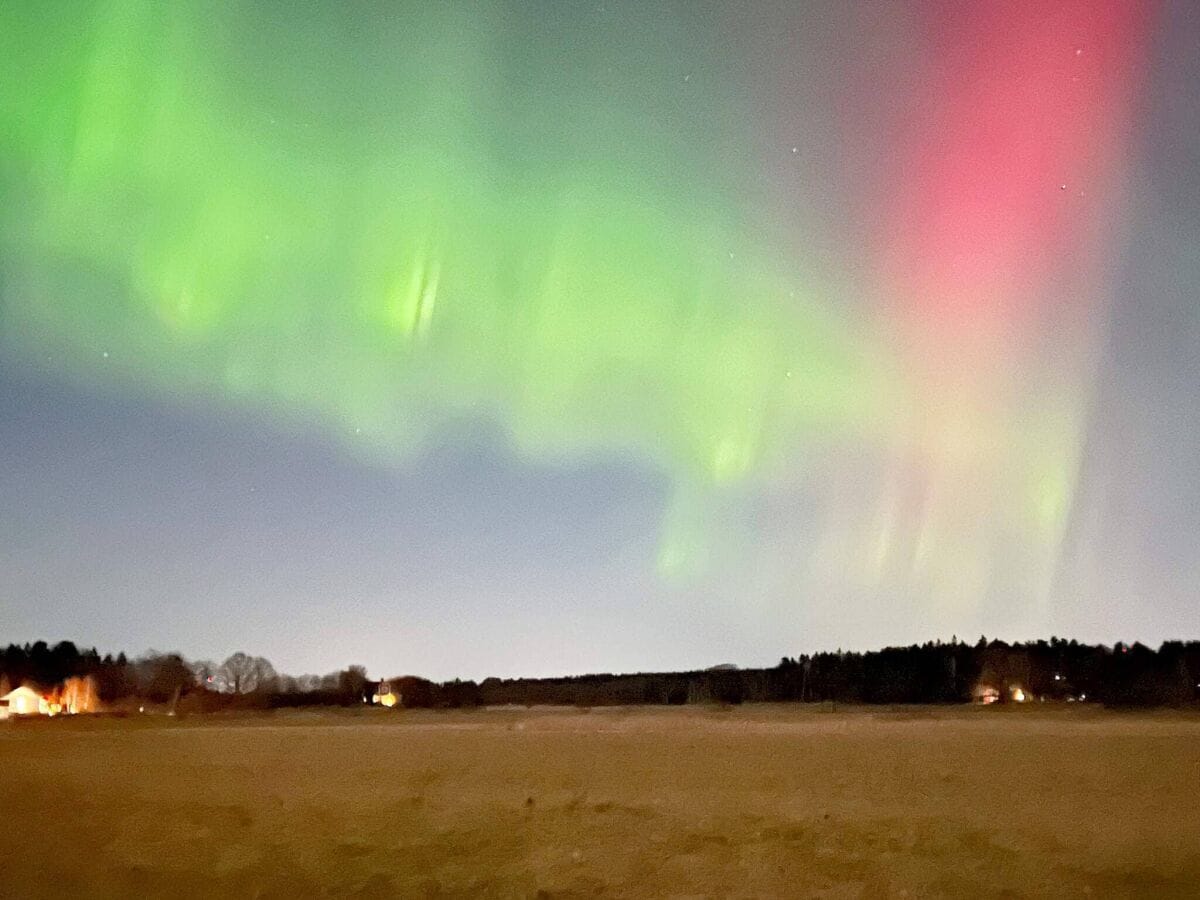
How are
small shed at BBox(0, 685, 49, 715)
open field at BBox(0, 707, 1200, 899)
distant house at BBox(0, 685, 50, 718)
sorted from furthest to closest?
1. small shed at BBox(0, 685, 49, 715)
2. distant house at BBox(0, 685, 50, 718)
3. open field at BBox(0, 707, 1200, 899)

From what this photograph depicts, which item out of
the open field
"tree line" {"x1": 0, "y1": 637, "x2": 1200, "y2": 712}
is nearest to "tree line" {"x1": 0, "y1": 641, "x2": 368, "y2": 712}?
"tree line" {"x1": 0, "y1": 637, "x2": 1200, "y2": 712}

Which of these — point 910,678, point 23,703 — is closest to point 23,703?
point 23,703

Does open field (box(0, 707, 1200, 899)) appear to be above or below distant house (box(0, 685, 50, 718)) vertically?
above

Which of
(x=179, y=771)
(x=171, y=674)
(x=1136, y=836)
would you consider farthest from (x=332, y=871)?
(x=171, y=674)

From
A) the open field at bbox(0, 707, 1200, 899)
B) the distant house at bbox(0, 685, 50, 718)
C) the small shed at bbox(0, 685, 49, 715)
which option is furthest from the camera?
the small shed at bbox(0, 685, 49, 715)

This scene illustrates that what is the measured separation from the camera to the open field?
51.0 ft

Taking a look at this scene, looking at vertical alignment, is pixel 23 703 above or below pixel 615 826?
below

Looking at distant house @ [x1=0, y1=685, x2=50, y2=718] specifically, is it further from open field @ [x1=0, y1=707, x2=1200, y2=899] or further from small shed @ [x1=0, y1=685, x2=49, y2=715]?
open field @ [x1=0, y1=707, x2=1200, y2=899]

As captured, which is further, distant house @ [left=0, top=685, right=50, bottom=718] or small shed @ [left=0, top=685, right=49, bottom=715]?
small shed @ [left=0, top=685, right=49, bottom=715]

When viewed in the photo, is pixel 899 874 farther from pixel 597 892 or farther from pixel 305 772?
pixel 305 772

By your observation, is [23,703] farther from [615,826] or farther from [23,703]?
[615,826]

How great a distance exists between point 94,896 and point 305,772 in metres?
20.1

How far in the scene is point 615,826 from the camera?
20.6 m

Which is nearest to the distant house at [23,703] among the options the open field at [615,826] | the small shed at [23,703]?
the small shed at [23,703]
